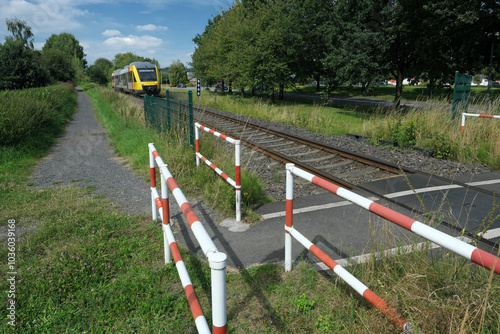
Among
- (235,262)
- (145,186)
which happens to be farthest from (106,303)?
(145,186)

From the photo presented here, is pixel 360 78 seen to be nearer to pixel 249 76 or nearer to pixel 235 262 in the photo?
pixel 249 76

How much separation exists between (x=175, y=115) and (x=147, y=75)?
25.4 metres

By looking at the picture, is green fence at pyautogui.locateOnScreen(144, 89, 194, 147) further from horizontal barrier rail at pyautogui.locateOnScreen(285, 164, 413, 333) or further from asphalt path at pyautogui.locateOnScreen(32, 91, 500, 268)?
horizontal barrier rail at pyautogui.locateOnScreen(285, 164, 413, 333)

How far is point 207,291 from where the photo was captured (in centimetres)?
315

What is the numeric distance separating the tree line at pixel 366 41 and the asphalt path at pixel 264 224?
46.3ft

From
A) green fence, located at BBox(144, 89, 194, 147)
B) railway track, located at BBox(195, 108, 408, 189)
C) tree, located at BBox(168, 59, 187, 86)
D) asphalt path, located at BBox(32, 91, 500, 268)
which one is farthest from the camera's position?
tree, located at BBox(168, 59, 187, 86)

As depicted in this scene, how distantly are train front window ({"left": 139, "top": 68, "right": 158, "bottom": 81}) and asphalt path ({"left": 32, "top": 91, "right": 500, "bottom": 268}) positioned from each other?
24.8 meters

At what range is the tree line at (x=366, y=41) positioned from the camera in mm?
16422

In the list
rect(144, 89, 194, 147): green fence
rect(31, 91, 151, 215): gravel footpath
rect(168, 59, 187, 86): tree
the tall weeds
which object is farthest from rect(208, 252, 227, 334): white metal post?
rect(168, 59, 187, 86): tree

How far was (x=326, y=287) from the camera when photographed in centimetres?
295

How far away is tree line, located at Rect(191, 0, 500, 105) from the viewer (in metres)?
16.4

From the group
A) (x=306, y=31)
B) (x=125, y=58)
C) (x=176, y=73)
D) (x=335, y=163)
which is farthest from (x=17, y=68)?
(x=125, y=58)

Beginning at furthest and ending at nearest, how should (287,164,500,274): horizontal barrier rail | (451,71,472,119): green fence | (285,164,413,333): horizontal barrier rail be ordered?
1. (451,71,472,119): green fence
2. (285,164,413,333): horizontal barrier rail
3. (287,164,500,274): horizontal barrier rail

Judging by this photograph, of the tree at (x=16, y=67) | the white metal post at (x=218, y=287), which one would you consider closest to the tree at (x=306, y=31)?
the tree at (x=16, y=67)
